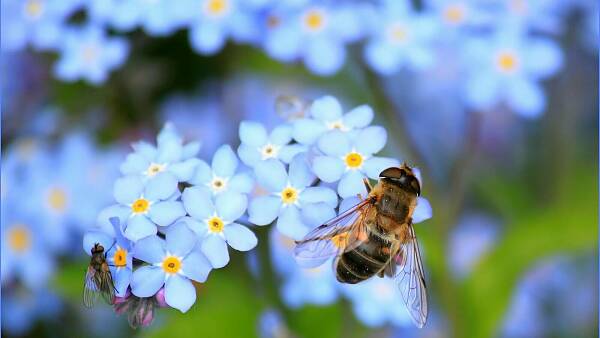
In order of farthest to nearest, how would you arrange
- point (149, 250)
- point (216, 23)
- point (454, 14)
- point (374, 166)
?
1. point (454, 14)
2. point (216, 23)
3. point (374, 166)
4. point (149, 250)

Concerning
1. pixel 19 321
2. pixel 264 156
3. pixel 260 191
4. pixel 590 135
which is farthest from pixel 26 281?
pixel 590 135

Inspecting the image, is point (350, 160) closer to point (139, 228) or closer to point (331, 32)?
point (139, 228)

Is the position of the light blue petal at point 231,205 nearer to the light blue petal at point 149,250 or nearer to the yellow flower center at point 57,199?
the light blue petal at point 149,250

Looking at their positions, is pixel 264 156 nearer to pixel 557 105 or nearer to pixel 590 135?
pixel 557 105

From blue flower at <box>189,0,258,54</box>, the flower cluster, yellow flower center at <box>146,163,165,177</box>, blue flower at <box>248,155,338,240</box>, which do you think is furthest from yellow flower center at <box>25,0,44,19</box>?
blue flower at <box>248,155,338,240</box>

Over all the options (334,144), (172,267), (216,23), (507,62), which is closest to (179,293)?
(172,267)

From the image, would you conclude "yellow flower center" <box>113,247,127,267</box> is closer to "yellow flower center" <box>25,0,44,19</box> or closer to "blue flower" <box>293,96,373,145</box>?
"blue flower" <box>293,96,373,145</box>

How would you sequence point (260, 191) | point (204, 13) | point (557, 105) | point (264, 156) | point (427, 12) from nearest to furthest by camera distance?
point (264, 156), point (260, 191), point (204, 13), point (427, 12), point (557, 105)
